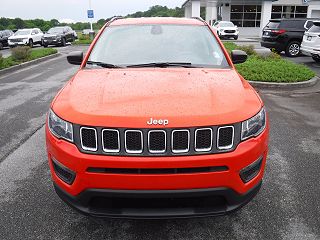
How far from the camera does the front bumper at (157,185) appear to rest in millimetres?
2393

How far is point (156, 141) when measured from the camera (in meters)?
2.42

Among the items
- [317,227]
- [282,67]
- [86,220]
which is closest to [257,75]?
[282,67]

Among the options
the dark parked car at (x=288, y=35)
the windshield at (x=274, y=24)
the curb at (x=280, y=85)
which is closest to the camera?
the curb at (x=280, y=85)

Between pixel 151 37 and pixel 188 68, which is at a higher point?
pixel 151 37

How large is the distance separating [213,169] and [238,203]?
38cm

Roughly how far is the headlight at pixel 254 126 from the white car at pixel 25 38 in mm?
28098

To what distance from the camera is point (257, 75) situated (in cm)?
963

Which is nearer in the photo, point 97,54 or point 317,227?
point 317,227

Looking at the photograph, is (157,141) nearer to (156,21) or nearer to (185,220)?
(185,220)

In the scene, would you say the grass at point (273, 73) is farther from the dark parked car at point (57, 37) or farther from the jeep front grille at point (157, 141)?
the dark parked car at point (57, 37)

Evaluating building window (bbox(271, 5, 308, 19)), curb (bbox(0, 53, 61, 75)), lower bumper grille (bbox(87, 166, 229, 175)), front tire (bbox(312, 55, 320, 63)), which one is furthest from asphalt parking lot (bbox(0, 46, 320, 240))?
building window (bbox(271, 5, 308, 19))

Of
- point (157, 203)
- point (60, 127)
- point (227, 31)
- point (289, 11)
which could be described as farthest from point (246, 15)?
point (157, 203)

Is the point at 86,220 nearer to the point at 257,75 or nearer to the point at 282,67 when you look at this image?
the point at 257,75

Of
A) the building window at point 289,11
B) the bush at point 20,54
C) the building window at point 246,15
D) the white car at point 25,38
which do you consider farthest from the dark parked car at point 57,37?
the building window at point 289,11
